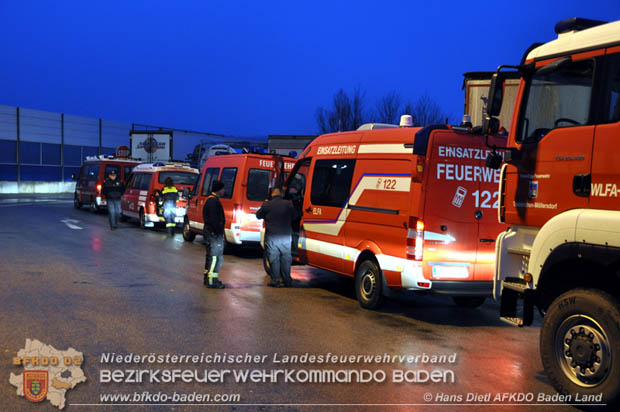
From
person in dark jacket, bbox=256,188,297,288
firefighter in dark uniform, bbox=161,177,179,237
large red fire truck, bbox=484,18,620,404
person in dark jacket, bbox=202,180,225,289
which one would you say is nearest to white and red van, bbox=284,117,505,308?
person in dark jacket, bbox=256,188,297,288

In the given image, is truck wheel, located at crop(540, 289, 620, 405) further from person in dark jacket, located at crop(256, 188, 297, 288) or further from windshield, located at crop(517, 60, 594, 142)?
person in dark jacket, located at crop(256, 188, 297, 288)

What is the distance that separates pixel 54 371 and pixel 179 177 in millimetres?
14363

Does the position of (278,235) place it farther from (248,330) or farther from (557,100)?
(557,100)

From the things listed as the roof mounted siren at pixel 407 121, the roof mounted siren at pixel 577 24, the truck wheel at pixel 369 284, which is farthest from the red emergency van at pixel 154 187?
the roof mounted siren at pixel 577 24

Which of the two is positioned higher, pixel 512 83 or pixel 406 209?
pixel 512 83

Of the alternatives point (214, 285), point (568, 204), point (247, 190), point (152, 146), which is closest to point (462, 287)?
point (568, 204)

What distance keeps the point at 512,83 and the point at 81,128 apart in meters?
44.0

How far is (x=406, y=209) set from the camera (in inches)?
319

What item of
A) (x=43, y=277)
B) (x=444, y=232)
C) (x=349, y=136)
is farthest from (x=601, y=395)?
(x=43, y=277)

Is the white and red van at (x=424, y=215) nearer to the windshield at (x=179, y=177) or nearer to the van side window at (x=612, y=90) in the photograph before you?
the van side window at (x=612, y=90)

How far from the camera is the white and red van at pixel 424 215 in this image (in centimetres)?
797

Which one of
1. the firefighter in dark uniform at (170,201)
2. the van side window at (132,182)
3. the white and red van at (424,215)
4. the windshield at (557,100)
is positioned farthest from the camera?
the van side window at (132,182)

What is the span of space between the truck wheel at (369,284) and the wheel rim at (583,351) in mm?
3516

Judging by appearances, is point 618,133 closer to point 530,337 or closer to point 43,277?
point 530,337
